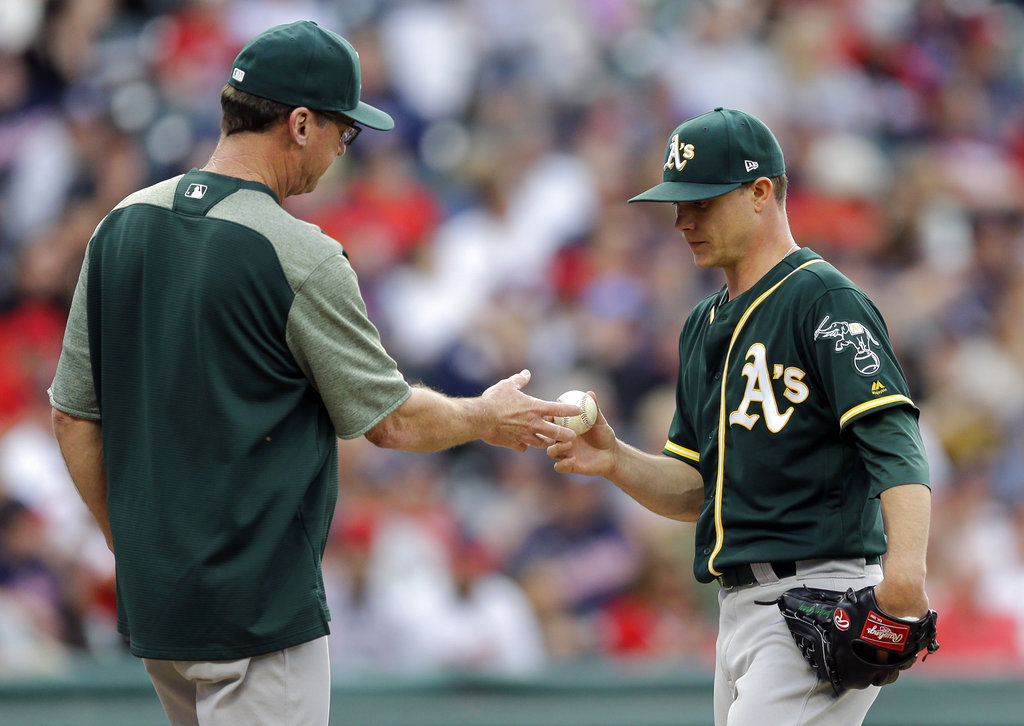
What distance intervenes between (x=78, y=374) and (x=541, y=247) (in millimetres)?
5816

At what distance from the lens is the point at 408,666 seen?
21.7 ft

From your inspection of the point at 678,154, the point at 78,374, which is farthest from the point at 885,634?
the point at 78,374

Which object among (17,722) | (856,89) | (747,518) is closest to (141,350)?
(747,518)

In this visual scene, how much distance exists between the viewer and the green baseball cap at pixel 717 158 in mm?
3436

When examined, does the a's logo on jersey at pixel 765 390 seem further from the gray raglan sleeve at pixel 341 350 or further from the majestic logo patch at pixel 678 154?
the gray raglan sleeve at pixel 341 350

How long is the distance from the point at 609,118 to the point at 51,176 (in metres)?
3.93

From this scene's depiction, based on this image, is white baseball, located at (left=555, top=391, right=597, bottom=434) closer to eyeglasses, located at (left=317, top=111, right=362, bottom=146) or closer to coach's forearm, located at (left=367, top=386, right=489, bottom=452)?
coach's forearm, located at (left=367, top=386, right=489, bottom=452)

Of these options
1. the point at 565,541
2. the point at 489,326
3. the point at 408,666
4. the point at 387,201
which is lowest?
the point at 408,666

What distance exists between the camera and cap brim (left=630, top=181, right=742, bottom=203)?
342 cm

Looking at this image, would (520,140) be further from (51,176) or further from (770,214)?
(770,214)

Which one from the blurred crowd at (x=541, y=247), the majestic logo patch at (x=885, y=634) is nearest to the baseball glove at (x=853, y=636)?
the majestic logo patch at (x=885, y=634)

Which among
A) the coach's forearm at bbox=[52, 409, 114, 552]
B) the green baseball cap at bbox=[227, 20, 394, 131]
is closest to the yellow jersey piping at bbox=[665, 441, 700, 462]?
the green baseball cap at bbox=[227, 20, 394, 131]

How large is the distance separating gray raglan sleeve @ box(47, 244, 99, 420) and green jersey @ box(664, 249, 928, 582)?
163 centimetres

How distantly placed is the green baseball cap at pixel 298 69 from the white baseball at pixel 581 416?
1.13 m
